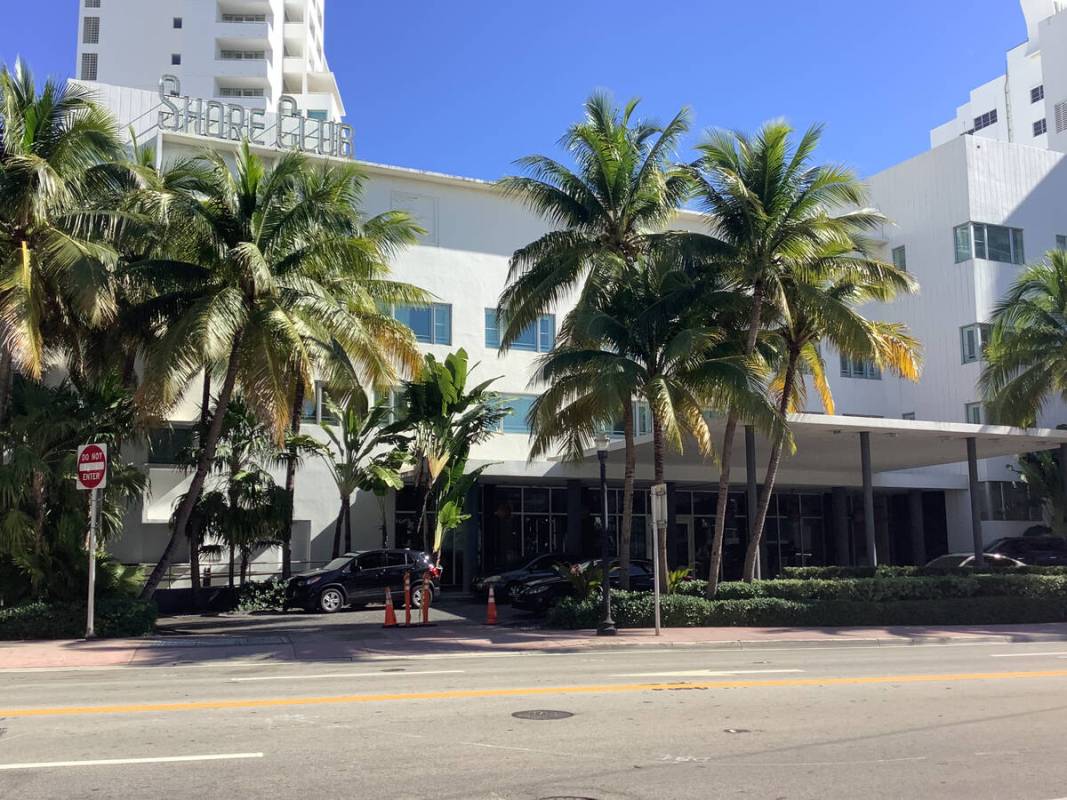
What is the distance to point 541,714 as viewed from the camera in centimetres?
994

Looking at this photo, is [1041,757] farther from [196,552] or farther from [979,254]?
[979,254]

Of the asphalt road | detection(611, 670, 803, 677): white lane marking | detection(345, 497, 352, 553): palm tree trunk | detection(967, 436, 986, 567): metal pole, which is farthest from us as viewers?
detection(345, 497, 352, 553): palm tree trunk

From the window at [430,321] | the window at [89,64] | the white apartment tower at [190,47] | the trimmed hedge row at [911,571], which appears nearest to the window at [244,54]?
the white apartment tower at [190,47]

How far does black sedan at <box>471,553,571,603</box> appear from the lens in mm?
26062

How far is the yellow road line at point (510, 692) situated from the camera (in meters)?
10.4

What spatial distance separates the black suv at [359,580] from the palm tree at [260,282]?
160 inches

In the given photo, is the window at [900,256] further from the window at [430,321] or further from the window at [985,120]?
the window at [985,120]

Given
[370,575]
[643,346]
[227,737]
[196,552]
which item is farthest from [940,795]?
[196,552]

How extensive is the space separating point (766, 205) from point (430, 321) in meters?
15.1

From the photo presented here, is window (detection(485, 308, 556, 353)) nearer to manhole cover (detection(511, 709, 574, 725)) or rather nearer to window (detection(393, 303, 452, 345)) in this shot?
window (detection(393, 303, 452, 345))

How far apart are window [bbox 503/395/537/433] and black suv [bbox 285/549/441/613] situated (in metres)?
8.70

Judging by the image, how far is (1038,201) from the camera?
41156mm

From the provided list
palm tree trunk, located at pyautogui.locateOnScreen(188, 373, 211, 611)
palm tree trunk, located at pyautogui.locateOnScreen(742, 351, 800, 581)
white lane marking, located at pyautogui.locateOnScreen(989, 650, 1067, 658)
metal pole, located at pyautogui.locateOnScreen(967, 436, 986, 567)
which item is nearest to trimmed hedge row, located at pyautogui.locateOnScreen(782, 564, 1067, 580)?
metal pole, located at pyautogui.locateOnScreen(967, 436, 986, 567)

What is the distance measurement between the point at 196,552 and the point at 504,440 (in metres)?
11.5
